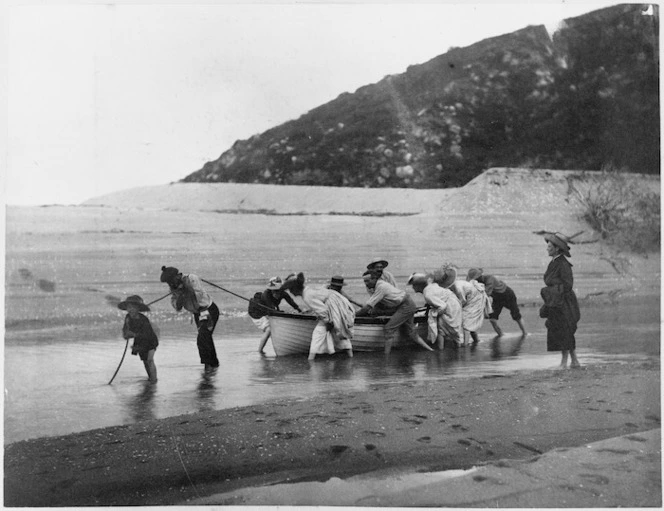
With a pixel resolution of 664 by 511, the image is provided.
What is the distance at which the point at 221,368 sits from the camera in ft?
22.1

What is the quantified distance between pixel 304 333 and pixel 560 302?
2.28 m

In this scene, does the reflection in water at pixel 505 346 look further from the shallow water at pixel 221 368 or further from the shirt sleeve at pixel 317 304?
the shirt sleeve at pixel 317 304

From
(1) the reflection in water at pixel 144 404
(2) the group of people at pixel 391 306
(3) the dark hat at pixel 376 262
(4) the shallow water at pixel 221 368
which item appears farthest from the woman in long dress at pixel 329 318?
(1) the reflection in water at pixel 144 404

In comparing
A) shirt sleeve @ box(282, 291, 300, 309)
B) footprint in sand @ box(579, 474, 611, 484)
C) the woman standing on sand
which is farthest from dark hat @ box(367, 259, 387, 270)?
footprint in sand @ box(579, 474, 611, 484)

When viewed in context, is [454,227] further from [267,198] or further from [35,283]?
[35,283]

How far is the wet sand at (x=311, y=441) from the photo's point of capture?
5848 millimetres

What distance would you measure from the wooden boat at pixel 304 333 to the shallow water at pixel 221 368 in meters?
0.10

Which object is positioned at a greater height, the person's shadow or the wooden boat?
the wooden boat

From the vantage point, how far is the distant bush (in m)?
6.96

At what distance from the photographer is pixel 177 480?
19.4 feet

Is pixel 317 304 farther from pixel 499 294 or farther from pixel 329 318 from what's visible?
pixel 499 294

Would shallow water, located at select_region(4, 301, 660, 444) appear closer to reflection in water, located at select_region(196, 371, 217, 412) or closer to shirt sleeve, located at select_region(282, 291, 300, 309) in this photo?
reflection in water, located at select_region(196, 371, 217, 412)

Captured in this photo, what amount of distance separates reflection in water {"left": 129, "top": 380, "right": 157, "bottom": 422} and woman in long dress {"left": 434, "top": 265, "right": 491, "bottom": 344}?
8.96 ft

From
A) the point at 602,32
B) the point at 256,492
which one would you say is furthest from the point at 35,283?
the point at 602,32
